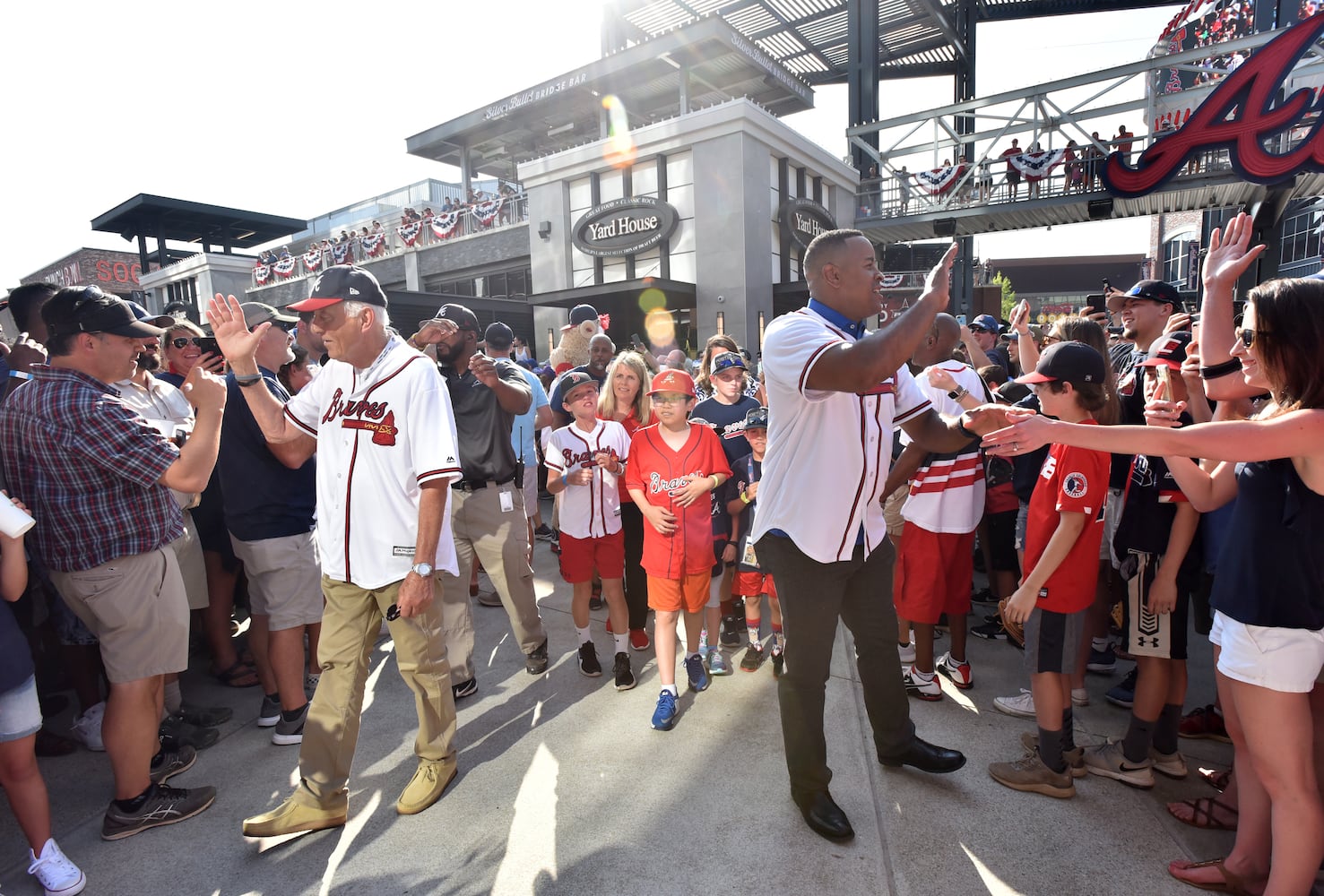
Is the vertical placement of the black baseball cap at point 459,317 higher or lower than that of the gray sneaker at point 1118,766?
higher

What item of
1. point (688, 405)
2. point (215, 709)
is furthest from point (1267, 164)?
point (215, 709)

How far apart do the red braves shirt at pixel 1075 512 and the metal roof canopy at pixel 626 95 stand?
73.5ft

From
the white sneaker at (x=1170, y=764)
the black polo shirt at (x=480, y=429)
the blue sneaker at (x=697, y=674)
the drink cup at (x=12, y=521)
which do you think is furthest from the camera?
the black polo shirt at (x=480, y=429)

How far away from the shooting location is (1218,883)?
221 centimetres

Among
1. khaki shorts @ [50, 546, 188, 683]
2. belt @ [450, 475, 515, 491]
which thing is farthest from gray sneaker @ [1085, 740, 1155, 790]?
khaki shorts @ [50, 546, 188, 683]

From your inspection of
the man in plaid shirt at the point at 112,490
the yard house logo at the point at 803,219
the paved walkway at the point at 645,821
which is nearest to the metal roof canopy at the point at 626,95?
the yard house logo at the point at 803,219

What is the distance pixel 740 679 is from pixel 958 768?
135cm

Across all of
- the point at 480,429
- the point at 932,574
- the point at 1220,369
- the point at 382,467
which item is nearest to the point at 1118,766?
the point at 932,574

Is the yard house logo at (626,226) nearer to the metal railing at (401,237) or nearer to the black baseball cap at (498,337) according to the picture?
the metal railing at (401,237)

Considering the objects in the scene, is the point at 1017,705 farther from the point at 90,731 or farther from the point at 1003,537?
the point at 90,731

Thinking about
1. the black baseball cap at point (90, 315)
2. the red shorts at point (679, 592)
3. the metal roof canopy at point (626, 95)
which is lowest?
the red shorts at point (679, 592)

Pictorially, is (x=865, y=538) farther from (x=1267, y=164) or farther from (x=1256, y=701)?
(x=1267, y=164)

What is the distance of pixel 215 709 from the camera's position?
3703 millimetres

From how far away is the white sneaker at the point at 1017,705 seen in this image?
11.3ft
